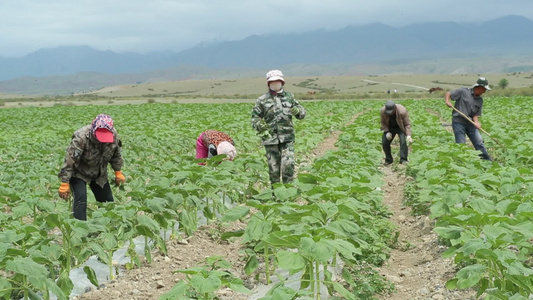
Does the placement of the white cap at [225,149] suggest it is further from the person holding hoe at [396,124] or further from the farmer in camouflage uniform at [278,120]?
the person holding hoe at [396,124]

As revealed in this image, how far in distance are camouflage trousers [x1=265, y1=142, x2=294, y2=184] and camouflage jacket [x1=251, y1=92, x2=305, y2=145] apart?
0.15m

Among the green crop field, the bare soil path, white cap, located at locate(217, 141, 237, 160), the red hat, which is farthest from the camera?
white cap, located at locate(217, 141, 237, 160)

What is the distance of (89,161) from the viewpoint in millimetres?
6590

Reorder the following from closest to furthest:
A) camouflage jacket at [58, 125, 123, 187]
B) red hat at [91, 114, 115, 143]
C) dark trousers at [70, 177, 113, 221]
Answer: red hat at [91, 114, 115, 143] < camouflage jacket at [58, 125, 123, 187] < dark trousers at [70, 177, 113, 221]

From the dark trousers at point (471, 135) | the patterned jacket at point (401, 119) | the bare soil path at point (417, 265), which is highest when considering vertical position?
the patterned jacket at point (401, 119)

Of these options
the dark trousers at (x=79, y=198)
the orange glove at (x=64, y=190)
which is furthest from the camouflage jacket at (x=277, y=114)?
the orange glove at (x=64, y=190)

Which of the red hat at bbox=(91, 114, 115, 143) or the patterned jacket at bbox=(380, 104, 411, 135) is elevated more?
the red hat at bbox=(91, 114, 115, 143)

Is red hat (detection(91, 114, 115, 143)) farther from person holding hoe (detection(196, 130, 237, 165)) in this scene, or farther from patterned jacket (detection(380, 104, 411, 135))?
patterned jacket (detection(380, 104, 411, 135))

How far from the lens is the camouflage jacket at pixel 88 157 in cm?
638

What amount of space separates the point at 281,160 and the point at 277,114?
0.73 metres

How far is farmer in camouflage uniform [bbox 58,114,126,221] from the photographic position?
20.4 ft

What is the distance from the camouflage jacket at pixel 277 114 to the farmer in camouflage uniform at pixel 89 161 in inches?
92.2

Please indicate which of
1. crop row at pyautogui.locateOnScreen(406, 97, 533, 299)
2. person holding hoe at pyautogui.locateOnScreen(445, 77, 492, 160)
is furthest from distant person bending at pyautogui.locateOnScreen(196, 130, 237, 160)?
person holding hoe at pyautogui.locateOnScreen(445, 77, 492, 160)

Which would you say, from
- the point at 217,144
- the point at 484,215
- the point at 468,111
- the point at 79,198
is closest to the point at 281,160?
the point at 217,144
